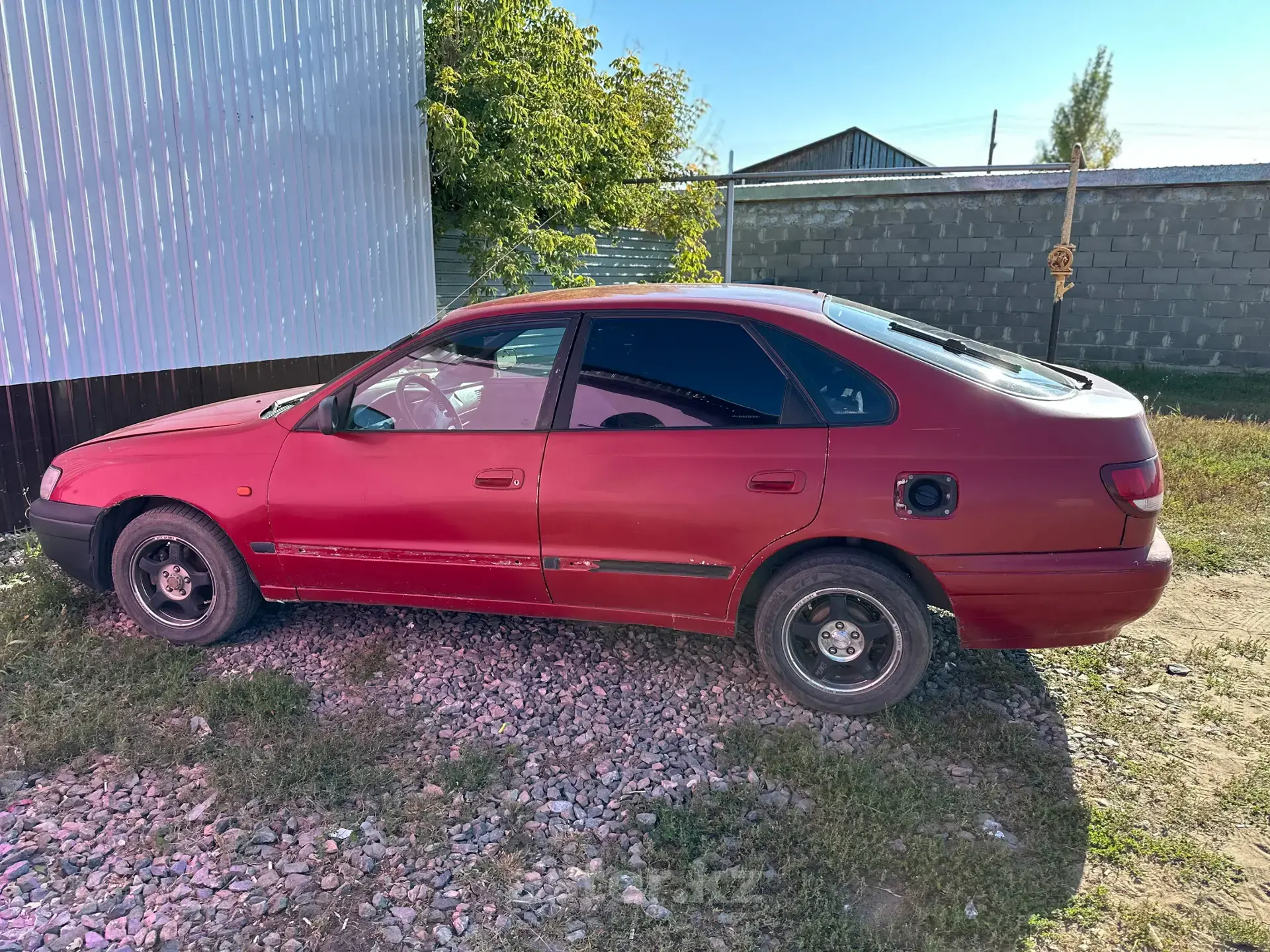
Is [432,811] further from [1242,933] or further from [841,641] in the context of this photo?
[1242,933]

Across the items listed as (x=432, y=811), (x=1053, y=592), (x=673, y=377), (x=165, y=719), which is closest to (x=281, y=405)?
(x=165, y=719)

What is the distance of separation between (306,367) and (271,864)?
5.80 m

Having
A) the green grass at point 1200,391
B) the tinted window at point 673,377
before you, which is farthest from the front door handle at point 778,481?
the green grass at point 1200,391

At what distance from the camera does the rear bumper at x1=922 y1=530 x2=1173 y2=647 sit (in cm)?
308

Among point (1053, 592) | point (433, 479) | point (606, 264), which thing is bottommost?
point (1053, 592)

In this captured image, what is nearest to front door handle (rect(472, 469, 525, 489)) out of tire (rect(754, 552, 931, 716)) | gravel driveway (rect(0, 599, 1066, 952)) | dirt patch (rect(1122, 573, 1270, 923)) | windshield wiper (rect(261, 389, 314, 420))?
gravel driveway (rect(0, 599, 1066, 952))

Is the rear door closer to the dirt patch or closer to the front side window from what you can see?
the front side window

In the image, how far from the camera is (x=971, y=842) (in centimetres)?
273

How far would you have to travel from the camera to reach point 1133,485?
303 centimetres

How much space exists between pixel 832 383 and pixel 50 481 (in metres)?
3.86

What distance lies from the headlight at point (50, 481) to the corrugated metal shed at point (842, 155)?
2487 cm

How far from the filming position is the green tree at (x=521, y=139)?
8.60m

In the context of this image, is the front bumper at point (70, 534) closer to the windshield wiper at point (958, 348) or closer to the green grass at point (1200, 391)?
the windshield wiper at point (958, 348)

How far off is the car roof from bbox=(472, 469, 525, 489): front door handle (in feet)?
2.33
